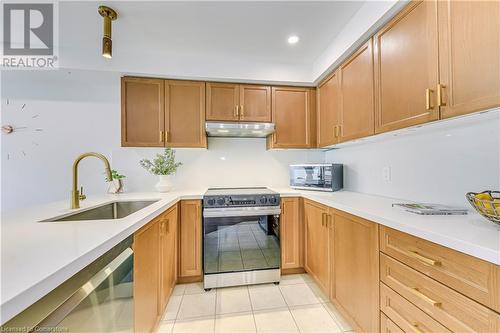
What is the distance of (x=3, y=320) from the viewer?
0.41 m

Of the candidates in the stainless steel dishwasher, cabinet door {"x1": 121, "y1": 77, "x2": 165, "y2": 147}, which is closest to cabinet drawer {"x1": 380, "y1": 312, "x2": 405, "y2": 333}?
the stainless steel dishwasher

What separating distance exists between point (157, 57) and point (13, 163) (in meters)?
2.03

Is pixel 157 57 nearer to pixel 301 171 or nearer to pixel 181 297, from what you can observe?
pixel 301 171

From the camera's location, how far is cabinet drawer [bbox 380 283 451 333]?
2.77 feet

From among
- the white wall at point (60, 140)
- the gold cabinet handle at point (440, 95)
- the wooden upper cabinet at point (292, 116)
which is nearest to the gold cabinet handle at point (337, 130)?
the wooden upper cabinet at point (292, 116)

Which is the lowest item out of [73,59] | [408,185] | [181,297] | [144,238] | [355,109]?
[181,297]

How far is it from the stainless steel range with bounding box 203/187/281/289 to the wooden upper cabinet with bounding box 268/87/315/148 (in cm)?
74

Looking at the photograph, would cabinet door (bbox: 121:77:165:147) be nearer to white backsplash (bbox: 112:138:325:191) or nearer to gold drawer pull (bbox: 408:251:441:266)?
white backsplash (bbox: 112:138:325:191)

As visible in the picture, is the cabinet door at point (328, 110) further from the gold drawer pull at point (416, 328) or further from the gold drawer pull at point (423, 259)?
the gold drawer pull at point (416, 328)

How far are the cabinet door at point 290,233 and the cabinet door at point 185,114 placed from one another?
1141 millimetres

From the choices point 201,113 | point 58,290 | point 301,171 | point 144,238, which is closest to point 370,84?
point 301,171

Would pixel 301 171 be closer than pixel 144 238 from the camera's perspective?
No

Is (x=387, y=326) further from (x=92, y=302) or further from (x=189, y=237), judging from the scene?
(x=189, y=237)

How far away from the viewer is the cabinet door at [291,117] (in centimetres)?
240
